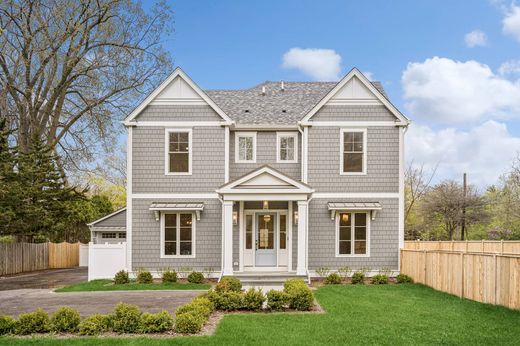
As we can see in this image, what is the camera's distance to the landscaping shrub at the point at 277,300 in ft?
35.5

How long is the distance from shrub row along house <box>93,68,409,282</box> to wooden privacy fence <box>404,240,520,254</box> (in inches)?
108

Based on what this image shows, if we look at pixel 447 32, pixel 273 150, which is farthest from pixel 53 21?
pixel 447 32

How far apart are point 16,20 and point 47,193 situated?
395 inches

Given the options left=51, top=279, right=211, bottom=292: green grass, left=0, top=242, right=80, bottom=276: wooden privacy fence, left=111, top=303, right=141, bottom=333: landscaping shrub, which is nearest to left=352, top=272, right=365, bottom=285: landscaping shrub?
left=51, top=279, right=211, bottom=292: green grass

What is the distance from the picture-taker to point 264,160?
18.8 meters

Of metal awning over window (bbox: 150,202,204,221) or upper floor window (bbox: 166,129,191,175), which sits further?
upper floor window (bbox: 166,129,191,175)

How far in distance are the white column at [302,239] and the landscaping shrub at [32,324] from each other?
971cm

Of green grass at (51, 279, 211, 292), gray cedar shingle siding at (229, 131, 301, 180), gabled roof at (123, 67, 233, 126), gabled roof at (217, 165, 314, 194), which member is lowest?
green grass at (51, 279, 211, 292)

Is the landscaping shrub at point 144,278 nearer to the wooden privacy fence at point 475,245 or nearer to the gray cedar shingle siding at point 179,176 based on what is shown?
the gray cedar shingle siding at point 179,176

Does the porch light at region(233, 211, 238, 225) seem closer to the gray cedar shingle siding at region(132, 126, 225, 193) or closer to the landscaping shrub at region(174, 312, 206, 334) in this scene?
the gray cedar shingle siding at region(132, 126, 225, 193)

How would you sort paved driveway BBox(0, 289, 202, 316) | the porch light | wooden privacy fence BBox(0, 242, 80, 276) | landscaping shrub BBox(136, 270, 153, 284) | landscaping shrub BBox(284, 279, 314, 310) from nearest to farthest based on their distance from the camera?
landscaping shrub BBox(284, 279, 314, 310) < paved driveway BBox(0, 289, 202, 316) < landscaping shrub BBox(136, 270, 153, 284) < the porch light < wooden privacy fence BBox(0, 242, 80, 276)

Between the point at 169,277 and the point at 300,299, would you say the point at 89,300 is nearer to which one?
the point at 169,277

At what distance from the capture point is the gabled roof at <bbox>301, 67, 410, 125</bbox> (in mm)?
18219

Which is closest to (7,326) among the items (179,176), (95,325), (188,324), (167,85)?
(95,325)
